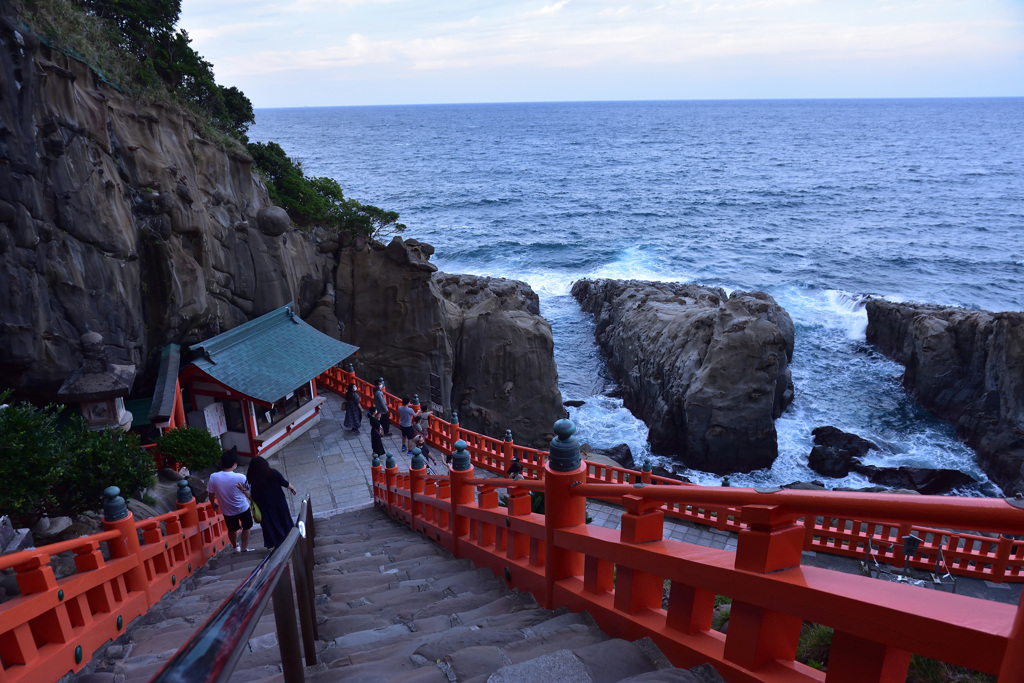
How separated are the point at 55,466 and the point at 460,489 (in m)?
4.89

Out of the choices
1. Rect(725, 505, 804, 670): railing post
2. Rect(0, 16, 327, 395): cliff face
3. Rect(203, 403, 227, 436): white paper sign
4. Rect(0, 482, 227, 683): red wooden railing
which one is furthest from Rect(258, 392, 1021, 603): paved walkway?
Rect(725, 505, 804, 670): railing post

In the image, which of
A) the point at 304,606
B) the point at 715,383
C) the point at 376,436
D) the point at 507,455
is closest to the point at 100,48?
the point at 376,436

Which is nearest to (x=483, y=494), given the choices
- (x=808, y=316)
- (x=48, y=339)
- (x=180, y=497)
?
(x=180, y=497)

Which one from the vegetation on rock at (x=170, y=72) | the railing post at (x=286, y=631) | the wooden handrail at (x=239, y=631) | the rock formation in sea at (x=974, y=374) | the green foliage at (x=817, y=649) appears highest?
the vegetation on rock at (x=170, y=72)

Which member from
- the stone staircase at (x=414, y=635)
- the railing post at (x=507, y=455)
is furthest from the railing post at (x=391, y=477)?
the railing post at (x=507, y=455)

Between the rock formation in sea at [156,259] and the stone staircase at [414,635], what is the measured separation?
7314 mm

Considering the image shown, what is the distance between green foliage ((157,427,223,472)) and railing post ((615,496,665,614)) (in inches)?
447

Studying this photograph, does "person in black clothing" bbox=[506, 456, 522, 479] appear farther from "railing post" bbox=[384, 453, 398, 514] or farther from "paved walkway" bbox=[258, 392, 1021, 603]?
"railing post" bbox=[384, 453, 398, 514]

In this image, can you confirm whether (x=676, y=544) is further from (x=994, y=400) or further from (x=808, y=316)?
(x=808, y=316)

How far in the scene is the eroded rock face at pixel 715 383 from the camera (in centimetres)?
2266

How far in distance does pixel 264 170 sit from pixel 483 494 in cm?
2136

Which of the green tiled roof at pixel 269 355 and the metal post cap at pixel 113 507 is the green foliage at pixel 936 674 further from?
the green tiled roof at pixel 269 355

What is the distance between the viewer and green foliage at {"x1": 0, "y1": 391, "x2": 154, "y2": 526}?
23.0 feet

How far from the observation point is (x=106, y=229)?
1270 centimetres
